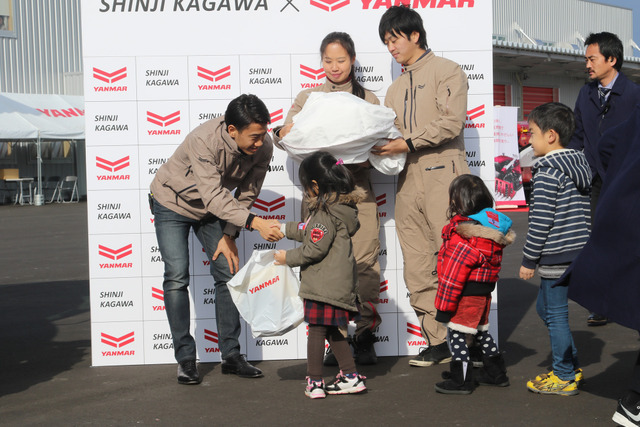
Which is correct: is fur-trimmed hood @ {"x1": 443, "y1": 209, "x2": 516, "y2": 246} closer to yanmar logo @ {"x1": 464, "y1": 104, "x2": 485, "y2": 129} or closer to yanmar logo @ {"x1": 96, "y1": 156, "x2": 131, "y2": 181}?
yanmar logo @ {"x1": 464, "y1": 104, "x2": 485, "y2": 129}

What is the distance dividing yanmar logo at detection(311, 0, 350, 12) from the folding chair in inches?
971

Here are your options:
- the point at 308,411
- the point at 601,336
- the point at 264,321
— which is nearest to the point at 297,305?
the point at 264,321

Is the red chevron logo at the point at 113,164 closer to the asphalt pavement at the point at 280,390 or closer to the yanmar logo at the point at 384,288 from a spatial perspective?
the asphalt pavement at the point at 280,390

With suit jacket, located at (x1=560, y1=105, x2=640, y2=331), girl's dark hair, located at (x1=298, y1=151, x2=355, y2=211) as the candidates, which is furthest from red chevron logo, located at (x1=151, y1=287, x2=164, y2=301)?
suit jacket, located at (x1=560, y1=105, x2=640, y2=331)

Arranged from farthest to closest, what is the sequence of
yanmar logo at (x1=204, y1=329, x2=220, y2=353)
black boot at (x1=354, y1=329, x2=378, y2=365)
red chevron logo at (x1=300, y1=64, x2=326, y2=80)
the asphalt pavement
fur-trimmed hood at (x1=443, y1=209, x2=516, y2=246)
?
1. yanmar logo at (x1=204, y1=329, x2=220, y2=353)
2. red chevron logo at (x1=300, y1=64, x2=326, y2=80)
3. black boot at (x1=354, y1=329, x2=378, y2=365)
4. fur-trimmed hood at (x1=443, y1=209, x2=516, y2=246)
5. the asphalt pavement

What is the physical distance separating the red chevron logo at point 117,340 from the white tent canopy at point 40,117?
20.1 metres

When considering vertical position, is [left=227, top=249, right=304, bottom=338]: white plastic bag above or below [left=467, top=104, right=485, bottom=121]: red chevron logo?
below

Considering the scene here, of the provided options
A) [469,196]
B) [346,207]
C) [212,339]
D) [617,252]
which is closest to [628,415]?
[617,252]

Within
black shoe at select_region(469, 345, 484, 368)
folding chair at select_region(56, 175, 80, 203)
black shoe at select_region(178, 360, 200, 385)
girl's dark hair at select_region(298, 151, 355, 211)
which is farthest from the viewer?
folding chair at select_region(56, 175, 80, 203)

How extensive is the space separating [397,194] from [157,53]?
77.2 inches

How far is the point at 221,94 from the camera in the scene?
5980mm

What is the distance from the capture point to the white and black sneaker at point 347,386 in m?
4.99

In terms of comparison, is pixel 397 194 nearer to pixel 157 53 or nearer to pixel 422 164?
pixel 422 164

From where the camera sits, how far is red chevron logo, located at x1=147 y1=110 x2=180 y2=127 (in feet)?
19.6
